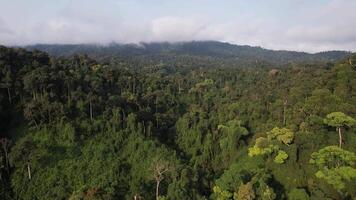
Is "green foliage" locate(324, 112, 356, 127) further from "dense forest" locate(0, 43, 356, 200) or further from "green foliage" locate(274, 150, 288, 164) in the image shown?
"green foliage" locate(274, 150, 288, 164)

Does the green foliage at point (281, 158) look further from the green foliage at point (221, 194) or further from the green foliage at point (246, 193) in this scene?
the green foliage at point (221, 194)

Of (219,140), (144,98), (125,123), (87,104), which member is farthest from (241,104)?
(87,104)

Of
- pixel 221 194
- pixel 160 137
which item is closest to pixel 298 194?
pixel 221 194

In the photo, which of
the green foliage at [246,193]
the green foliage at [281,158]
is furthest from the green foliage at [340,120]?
the green foliage at [246,193]

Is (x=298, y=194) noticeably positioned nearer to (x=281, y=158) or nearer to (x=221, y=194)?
(x=281, y=158)

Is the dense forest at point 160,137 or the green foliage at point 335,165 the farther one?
the green foliage at point 335,165

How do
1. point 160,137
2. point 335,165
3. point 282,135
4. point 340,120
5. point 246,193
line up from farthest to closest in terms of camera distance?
1. point 160,137
2. point 282,135
3. point 340,120
4. point 335,165
5. point 246,193

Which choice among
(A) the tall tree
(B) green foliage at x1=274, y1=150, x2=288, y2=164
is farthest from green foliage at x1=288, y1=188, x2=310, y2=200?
(A) the tall tree

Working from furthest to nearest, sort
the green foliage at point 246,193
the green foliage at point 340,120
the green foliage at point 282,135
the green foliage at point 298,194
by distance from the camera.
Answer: the green foliage at point 282,135
the green foliage at point 340,120
the green foliage at point 298,194
the green foliage at point 246,193

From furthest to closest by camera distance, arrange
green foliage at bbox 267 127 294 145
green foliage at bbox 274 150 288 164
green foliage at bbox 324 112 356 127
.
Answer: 1. green foliage at bbox 267 127 294 145
2. green foliage at bbox 324 112 356 127
3. green foliage at bbox 274 150 288 164
